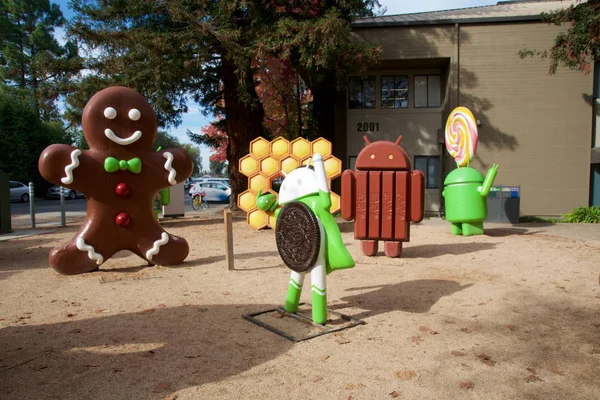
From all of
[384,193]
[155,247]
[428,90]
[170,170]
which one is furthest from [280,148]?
[428,90]

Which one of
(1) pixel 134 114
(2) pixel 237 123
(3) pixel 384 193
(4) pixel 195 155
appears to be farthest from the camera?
(4) pixel 195 155

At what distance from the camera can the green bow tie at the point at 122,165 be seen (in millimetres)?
7262

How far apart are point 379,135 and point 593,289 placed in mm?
13659

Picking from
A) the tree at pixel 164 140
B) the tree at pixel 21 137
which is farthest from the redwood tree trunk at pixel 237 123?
the tree at pixel 164 140

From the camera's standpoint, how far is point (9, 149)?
3005 centimetres

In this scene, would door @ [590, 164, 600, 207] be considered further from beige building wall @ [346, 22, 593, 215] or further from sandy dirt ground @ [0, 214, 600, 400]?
sandy dirt ground @ [0, 214, 600, 400]

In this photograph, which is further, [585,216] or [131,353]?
[585,216]

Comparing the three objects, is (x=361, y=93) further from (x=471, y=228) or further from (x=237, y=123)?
(x=471, y=228)

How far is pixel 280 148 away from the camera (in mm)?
12477

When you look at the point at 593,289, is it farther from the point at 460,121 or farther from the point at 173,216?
the point at 173,216

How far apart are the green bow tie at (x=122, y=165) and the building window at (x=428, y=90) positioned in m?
14.4

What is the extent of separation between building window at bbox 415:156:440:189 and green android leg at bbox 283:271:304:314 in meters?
15.0

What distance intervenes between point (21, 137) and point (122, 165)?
92.1ft

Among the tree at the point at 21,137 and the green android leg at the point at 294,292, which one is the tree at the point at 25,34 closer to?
the tree at the point at 21,137
